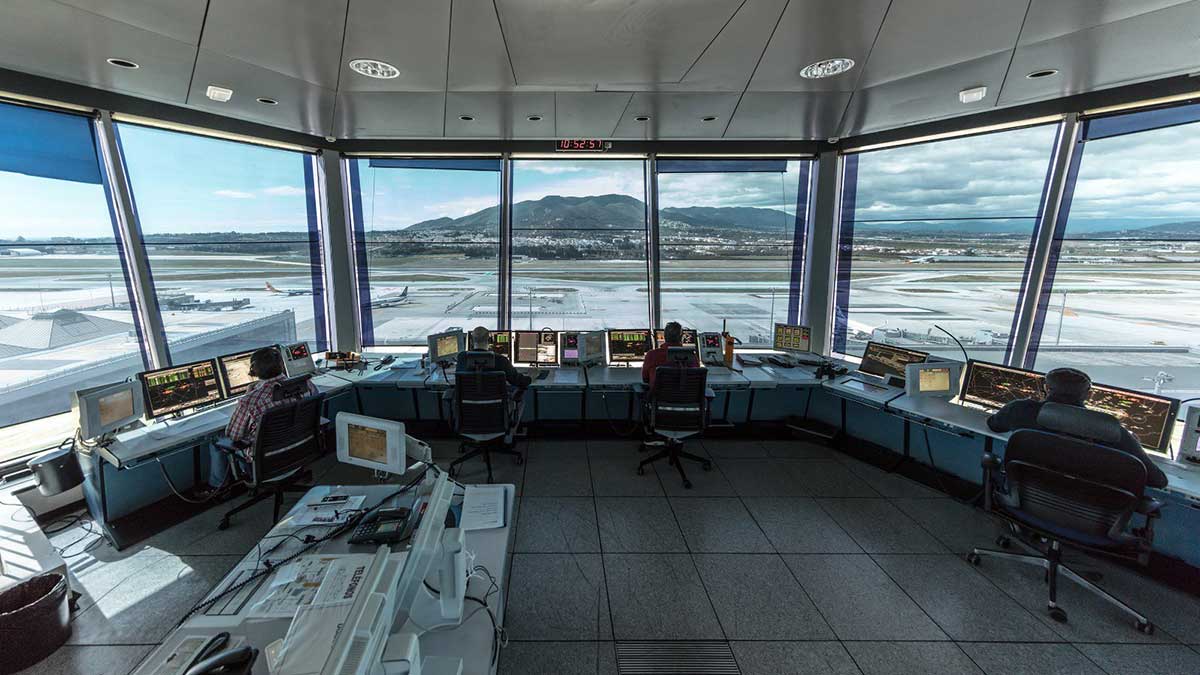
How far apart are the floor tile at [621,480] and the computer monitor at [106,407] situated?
3392 mm

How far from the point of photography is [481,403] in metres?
3.63

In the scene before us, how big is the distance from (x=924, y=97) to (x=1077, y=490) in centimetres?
295

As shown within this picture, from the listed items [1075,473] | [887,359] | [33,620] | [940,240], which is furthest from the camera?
[940,240]

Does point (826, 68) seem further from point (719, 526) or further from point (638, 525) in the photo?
point (638, 525)

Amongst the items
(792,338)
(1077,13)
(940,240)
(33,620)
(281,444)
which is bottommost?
(33,620)

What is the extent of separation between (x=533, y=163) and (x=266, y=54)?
273 cm

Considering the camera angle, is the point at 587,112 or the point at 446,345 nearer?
the point at 587,112

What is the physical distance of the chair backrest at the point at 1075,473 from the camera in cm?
Answer: 211

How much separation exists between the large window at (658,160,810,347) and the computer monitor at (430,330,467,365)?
2.41m

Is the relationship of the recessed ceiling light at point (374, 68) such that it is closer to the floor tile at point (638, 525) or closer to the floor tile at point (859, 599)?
the floor tile at point (638, 525)

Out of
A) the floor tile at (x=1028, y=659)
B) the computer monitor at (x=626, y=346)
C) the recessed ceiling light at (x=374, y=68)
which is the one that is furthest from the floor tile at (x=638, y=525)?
the recessed ceiling light at (x=374, y=68)

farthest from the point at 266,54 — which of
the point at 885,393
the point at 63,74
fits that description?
the point at 885,393

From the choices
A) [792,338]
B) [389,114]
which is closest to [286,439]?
[389,114]

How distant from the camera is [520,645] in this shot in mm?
2168
